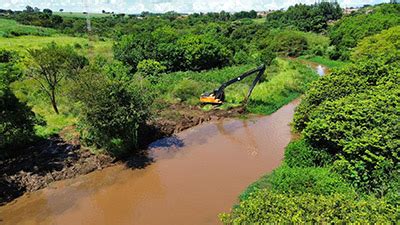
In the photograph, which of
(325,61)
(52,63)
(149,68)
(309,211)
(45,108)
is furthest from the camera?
(325,61)

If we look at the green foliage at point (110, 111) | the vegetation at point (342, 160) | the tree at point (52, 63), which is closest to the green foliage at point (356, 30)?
the vegetation at point (342, 160)

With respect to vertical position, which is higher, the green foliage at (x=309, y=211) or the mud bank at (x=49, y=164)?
the green foliage at (x=309, y=211)

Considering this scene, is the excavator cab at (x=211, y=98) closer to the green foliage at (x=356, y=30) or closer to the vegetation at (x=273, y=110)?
the vegetation at (x=273, y=110)

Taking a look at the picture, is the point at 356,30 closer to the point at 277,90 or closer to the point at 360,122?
the point at 277,90

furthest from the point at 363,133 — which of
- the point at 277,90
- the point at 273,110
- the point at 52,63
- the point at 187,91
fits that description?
the point at 52,63

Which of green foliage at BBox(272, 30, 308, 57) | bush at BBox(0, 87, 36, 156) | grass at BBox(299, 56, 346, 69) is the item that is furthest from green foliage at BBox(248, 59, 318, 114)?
green foliage at BBox(272, 30, 308, 57)

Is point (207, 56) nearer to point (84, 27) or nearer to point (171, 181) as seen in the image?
point (171, 181)
